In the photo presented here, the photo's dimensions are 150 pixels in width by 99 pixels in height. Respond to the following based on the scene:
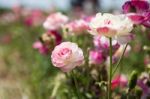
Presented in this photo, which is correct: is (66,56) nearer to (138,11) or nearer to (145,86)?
(138,11)

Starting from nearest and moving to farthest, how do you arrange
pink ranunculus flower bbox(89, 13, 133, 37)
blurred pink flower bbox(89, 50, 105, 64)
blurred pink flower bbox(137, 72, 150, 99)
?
pink ranunculus flower bbox(89, 13, 133, 37) → blurred pink flower bbox(137, 72, 150, 99) → blurred pink flower bbox(89, 50, 105, 64)

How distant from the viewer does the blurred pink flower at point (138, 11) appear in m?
1.56

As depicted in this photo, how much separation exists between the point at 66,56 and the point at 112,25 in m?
0.17

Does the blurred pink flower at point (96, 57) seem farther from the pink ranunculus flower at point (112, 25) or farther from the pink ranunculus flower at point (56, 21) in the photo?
the pink ranunculus flower at point (112, 25)

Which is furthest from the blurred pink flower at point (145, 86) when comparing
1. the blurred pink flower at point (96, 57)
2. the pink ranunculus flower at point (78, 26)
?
the pink ranunculus flower at point (78, 26)

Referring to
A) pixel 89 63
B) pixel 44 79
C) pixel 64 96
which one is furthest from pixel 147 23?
pixel 44 79

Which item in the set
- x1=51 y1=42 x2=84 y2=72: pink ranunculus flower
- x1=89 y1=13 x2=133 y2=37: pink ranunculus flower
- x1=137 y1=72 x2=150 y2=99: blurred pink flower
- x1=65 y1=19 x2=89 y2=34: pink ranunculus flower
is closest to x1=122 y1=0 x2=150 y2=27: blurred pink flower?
x1=89 y1=13 x2=133 y2=37: pink ranunculus flower

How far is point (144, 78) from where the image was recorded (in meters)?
2.00

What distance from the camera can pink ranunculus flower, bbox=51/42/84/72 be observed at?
156cm

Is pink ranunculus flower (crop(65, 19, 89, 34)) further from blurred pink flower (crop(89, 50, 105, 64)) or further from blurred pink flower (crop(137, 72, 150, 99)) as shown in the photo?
blurred pink flower (crop(137, 72, 150, 99))

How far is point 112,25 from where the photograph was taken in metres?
1.50

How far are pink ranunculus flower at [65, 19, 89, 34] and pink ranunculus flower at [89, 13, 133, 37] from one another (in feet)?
1.96

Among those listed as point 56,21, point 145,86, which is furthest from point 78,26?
point 145,86

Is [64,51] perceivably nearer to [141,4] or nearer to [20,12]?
[141,4]
